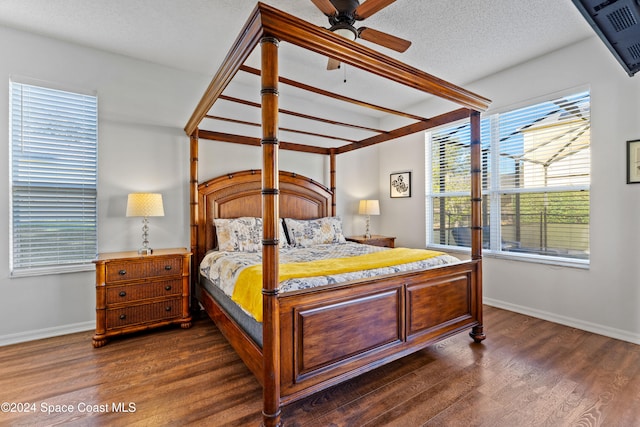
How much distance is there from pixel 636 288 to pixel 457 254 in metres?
1.79

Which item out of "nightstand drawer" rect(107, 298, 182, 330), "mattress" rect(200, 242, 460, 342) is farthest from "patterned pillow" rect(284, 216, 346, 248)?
"nightstand drawer" rect(107, 298, 182, 330)

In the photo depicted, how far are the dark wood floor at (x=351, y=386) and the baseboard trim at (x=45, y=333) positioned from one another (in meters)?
0.09

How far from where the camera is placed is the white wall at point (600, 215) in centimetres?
274

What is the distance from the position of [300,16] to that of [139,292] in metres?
2.96

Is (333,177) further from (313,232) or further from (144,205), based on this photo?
(144,205)

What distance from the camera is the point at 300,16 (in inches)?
104

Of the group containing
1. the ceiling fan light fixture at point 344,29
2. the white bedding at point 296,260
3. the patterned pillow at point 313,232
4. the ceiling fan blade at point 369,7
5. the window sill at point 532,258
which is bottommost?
the window sill at point 532,258

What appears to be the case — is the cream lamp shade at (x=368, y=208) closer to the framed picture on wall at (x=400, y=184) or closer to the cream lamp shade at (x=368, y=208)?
the cream lamp shade at (x=368, y=208)

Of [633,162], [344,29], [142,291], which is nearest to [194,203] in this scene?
[142,291]

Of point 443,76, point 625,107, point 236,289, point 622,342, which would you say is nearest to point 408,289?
point 236,289

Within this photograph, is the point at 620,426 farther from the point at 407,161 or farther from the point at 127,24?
the point at 127,24

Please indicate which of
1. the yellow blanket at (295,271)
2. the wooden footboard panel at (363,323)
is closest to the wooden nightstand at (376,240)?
the yellow blanket at (295,271)

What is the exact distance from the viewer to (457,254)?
4.24m

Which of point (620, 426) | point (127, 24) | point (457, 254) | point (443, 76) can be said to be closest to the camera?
point (620, 426)
